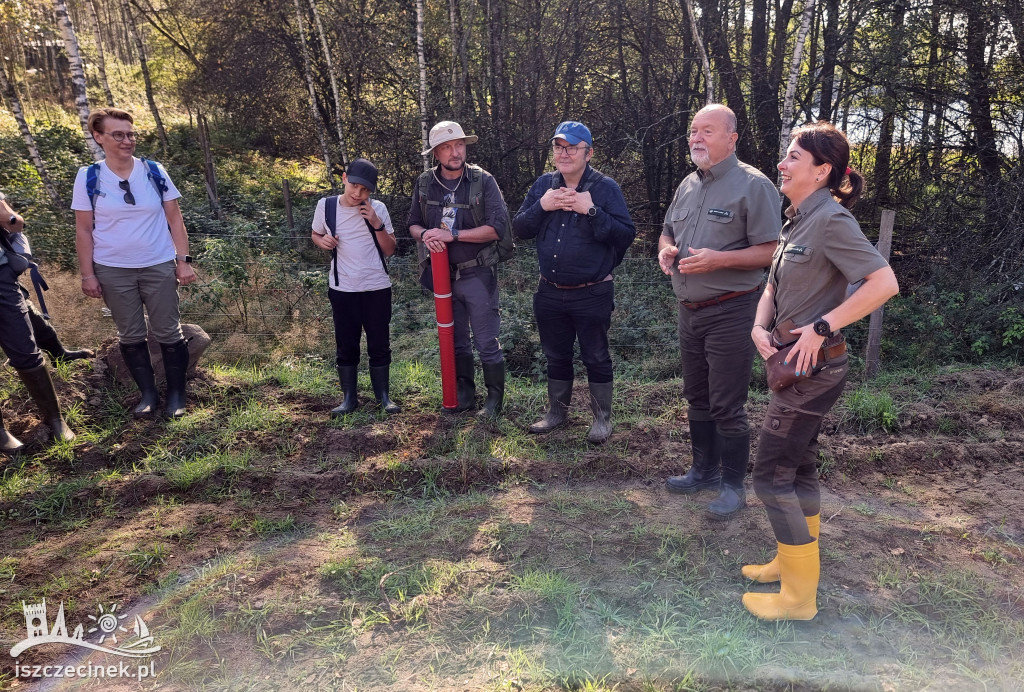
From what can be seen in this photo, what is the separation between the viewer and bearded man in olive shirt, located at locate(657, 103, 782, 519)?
3344 mm

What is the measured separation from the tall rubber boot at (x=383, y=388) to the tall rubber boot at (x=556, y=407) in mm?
A: 1120

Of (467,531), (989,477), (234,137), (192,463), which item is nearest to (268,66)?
(234,137)

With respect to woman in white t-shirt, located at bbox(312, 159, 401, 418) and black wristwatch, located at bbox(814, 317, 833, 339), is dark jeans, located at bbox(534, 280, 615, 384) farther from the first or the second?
black wristwatch, located at bbox(814, 317, 833, 339)

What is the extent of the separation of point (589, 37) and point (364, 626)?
9.76 metres

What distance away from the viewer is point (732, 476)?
375cm

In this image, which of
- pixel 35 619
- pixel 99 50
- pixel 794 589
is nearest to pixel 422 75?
pixel 35 619

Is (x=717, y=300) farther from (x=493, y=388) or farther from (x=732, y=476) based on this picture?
(x=493, y=388)

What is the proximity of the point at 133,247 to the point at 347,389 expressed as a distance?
5.96 ft

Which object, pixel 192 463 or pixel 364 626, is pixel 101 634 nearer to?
pixel 364 626

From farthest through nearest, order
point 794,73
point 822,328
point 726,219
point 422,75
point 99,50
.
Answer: point 99,50
point 422,75
point 794,73
point 726,219
point 822,328

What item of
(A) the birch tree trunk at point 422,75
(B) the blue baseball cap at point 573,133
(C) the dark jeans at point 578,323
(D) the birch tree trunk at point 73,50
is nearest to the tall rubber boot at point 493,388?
(C) the dark jeans at point 578,323

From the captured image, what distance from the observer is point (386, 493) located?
13.8ft

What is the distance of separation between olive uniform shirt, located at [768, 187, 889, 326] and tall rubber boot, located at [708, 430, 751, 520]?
1.09m

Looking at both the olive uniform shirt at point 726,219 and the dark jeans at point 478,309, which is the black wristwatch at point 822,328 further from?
the dark jeans at point 478,309
